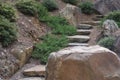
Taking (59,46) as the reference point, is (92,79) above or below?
above

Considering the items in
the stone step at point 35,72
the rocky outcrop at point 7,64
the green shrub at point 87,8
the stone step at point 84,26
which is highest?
the green shrub at point 87,8

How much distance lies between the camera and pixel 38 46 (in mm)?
8391

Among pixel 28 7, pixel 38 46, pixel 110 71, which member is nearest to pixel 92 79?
pixel 110 71

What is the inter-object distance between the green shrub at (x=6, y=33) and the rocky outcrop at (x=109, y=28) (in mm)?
2628

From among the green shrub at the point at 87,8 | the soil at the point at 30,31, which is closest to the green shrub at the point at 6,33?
the soil at the point at 30,31

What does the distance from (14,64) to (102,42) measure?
228 centimetres

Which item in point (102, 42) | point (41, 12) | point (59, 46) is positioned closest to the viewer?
point (102, 42)

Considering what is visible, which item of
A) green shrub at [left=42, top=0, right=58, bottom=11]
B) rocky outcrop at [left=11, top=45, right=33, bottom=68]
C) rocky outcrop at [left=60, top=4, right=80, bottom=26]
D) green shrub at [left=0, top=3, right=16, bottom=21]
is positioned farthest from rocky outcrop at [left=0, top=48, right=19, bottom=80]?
green shrub at [left=42, top=0, right=58, bottom=11]

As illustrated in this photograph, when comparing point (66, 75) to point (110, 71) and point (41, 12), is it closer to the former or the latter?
point (110, 71)

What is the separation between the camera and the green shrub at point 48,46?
26.5 ft

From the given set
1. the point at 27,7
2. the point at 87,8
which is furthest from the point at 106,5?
the point at 27,7

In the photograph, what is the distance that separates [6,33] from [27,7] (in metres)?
2.13

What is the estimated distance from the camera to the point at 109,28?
895 centimetres

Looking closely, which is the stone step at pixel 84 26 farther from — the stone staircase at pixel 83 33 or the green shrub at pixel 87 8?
the green shrub at pixel 87 8
